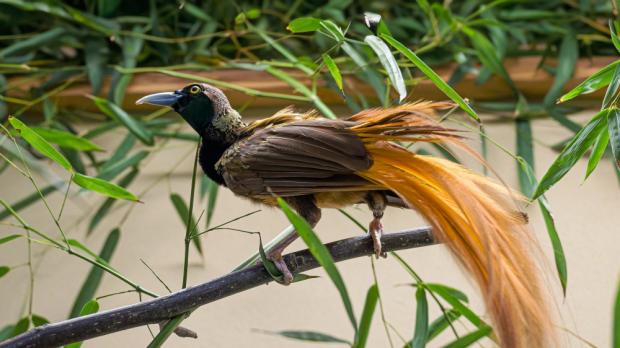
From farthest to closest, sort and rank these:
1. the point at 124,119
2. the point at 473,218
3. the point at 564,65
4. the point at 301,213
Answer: the point at 564,65
the point at 124,119
the point at 301,213
the point at 473,218

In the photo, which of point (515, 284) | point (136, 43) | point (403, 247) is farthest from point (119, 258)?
point (515, 284)

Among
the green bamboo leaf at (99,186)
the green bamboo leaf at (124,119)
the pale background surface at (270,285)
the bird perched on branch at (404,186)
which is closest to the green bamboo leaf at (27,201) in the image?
the pale background surface at (270,285)

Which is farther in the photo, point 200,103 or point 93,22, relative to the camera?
point 93,22

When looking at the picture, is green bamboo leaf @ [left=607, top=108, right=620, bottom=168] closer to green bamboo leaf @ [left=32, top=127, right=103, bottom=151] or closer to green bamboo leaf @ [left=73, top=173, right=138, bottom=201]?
green bamboo leaf @ [left=73, top=173, right=138, bottom=201]

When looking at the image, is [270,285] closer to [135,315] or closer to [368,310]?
[368,310]

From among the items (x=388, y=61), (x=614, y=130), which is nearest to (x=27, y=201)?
(x=388, y=61)

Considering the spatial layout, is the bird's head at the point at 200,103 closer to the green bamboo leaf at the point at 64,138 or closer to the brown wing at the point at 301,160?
the brown wing at the point at 301,160

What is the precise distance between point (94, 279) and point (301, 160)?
58 cm

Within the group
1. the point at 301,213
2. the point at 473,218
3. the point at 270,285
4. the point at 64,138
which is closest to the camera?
the point at 473,218

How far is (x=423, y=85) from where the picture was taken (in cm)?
132

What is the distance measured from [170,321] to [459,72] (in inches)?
31.4

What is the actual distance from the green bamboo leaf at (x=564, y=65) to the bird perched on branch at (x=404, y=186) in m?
0.66

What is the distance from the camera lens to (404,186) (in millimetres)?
639

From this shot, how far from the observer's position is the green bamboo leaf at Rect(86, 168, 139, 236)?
3.98 ft
